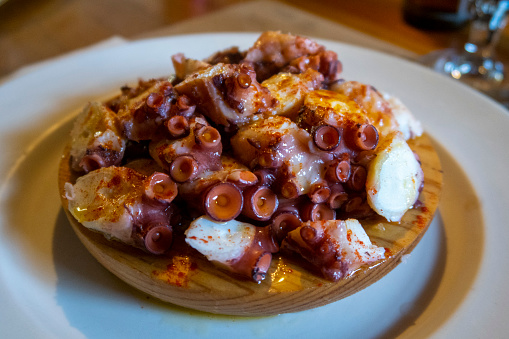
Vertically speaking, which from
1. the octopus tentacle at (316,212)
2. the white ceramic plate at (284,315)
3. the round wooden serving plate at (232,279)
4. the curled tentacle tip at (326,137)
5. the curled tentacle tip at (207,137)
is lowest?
the white ceramic plate at (284,315)

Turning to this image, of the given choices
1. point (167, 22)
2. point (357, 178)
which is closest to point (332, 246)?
point (357, 178)

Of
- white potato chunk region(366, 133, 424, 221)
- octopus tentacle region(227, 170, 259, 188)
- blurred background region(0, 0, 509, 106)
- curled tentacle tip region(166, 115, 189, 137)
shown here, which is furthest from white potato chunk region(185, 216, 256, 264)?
blurred background region(0, 0, 509, 106)

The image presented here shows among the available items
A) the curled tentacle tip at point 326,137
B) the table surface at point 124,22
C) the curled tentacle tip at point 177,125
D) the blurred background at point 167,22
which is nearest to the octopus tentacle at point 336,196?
the curled tentacle tip at point 326,137

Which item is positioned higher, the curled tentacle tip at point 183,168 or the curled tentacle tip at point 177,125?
the curled tentacle tip at point 177,125

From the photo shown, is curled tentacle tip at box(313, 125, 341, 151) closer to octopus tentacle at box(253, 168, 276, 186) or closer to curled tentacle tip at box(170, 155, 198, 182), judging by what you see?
octopus tentacle at box(253, 168, 276, 186)

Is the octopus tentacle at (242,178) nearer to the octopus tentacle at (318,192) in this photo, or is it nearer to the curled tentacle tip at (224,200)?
the curled tentacle tip at (224,200)

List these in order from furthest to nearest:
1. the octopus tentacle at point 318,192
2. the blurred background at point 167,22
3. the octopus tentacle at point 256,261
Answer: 1. the blurred background at point 167,22
2. the octopus tentacle at point 318,192
3. the octopus tentacle at point 256,261
